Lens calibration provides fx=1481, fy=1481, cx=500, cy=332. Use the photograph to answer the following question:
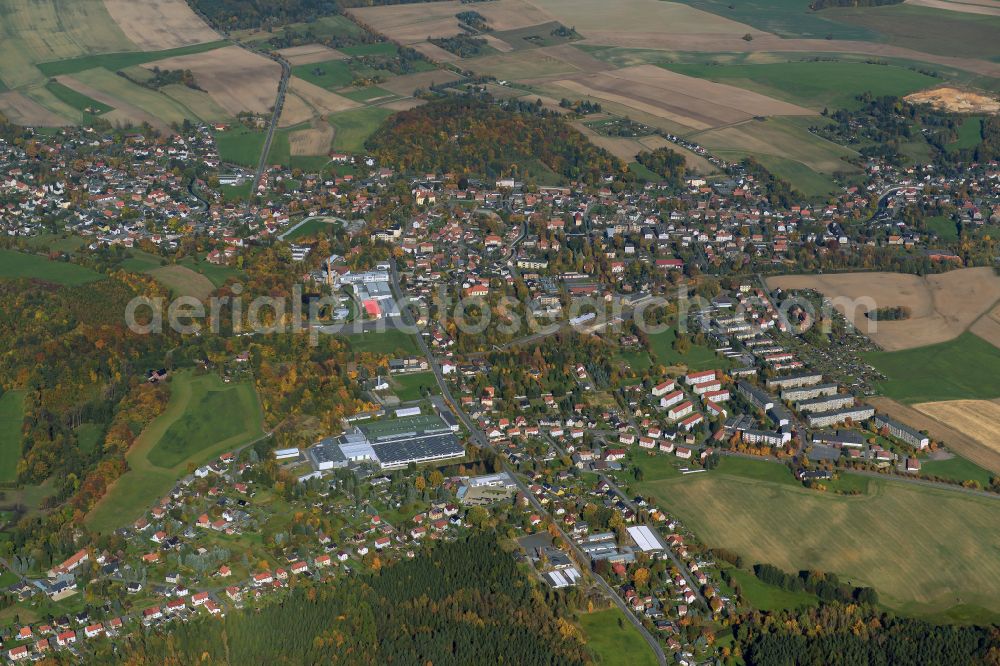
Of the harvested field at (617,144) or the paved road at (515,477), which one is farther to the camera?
the harvested field at (617,144)

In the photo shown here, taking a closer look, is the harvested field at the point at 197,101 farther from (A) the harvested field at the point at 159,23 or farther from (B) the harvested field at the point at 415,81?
(B) the harvested field at the point at 415,81

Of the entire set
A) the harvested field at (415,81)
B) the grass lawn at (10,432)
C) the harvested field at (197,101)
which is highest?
the harvested field at (415,81)

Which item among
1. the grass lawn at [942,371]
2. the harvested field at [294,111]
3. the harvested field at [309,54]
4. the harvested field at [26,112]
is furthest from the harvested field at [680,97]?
the grass lawn at [942,371]

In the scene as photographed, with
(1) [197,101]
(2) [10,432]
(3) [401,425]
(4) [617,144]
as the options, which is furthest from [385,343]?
(1) [197,101]

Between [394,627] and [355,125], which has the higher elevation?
[394,627]

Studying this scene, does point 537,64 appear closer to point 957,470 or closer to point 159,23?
point 159,23

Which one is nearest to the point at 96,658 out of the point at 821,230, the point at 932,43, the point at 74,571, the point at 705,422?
the point at 74,571

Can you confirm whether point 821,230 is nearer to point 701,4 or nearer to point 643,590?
point 643,590
